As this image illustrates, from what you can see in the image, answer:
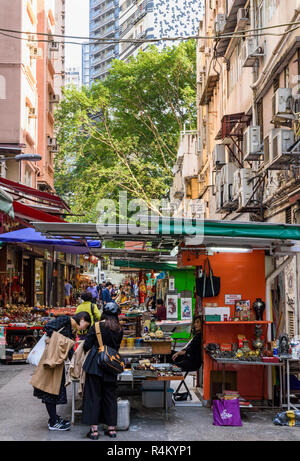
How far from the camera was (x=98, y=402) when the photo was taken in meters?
8.40

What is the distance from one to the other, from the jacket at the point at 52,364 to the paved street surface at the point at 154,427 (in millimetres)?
660

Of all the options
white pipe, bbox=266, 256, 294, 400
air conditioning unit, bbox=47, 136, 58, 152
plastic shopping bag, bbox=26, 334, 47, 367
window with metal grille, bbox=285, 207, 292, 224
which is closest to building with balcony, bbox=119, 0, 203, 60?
air conditioning unit, bbox=47, 136, 58, 152

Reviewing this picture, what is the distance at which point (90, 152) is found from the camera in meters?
39.1

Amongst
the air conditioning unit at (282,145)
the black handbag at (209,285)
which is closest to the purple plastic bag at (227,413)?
the black handbag at (209,285)

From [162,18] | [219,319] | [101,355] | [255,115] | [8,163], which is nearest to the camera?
[101,355]

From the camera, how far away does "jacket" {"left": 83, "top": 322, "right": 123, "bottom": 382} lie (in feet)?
27.5

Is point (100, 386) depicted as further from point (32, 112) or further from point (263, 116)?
point (32, 112)

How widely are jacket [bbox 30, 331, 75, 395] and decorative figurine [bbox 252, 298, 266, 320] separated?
338 cm

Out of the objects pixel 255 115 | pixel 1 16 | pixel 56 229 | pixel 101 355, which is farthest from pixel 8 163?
pixel 101 355

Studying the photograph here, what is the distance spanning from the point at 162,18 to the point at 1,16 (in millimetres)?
49280

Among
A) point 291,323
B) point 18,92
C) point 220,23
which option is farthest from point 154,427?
point 18,92

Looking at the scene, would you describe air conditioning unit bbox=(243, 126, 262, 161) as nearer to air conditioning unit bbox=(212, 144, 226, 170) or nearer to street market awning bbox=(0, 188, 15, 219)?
air conditioning unit bbox=(212, 144, 226, 170)

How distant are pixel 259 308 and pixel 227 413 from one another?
201 cm
